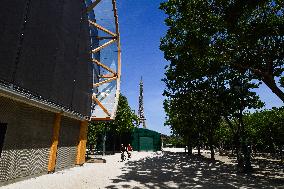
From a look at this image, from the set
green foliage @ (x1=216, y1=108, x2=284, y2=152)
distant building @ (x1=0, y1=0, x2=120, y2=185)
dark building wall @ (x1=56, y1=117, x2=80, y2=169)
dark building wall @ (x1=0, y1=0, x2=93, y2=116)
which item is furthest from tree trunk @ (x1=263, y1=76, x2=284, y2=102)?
green foliage @ (x1=216, y1=108, x2=284, y2=152)

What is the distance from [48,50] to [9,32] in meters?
4.34

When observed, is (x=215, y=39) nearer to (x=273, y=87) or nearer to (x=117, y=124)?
(x=273, y=87)

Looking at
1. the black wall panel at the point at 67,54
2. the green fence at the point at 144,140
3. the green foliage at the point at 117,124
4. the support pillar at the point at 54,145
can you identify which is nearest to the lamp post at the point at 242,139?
the black wall panel at the point at 67,54

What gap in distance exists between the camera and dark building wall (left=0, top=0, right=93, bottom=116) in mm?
11078

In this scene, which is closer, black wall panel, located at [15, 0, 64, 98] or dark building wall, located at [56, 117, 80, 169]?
black wall panel, located at [15, 0, 64, 98]

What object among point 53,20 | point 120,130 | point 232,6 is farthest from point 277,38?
point 120,130

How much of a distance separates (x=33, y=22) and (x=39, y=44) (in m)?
1.29

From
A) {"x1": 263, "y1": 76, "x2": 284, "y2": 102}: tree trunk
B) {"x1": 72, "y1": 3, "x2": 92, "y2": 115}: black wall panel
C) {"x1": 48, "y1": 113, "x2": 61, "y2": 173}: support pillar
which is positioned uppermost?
{"x1": 72, "y1": 3, "x2": 92, "y2": 115}: black wall panel

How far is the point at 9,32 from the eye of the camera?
10.9 meters

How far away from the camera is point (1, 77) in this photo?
Result: 413 inches

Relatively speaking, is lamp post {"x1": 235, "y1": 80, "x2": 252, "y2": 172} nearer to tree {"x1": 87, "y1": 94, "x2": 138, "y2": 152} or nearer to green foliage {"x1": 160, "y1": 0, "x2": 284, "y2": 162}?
green foliage {"x1": 160, "y1": 0, "x2": 284, "y2": 162}

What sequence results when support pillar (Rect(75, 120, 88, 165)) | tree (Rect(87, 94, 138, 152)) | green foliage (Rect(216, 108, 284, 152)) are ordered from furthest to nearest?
green foliage (Rect(216, 108, 284, 152))
tree (Rect(87, 94, 138, 152))
support pillar (Rect(75, 120, 88, 165))

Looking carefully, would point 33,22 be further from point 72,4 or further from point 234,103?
point 234,103

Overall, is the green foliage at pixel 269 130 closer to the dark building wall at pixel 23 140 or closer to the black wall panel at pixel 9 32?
the dark building wall at pixel 23 140
